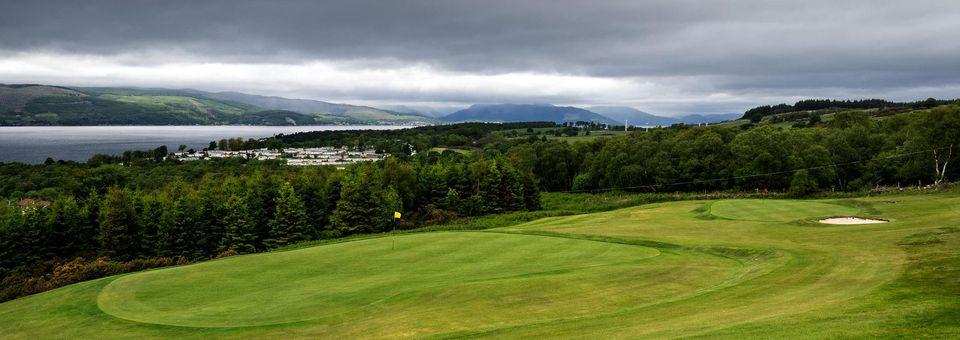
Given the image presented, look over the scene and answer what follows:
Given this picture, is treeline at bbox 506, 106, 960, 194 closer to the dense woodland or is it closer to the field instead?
the dense woodland

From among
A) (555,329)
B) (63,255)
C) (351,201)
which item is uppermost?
(555,329)

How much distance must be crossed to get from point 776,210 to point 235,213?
A: 49.7m

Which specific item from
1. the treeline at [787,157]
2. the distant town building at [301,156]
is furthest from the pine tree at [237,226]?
the distant town building at [301,156]

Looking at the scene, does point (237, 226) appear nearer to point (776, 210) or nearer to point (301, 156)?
point (776, 210)

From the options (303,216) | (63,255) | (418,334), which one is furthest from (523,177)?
A: (418,334)

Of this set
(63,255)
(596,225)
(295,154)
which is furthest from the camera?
(295,154)

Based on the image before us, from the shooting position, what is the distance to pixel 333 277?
25.1 metres

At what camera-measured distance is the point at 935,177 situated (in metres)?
64.8

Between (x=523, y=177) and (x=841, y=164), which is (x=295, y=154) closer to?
(x=523, y=177)

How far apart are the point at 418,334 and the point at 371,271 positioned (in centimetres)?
1040

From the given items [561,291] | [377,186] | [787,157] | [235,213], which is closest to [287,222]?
[235,213]

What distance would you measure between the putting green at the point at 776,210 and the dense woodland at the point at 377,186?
988 inches

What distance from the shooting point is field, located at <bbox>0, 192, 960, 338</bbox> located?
14500mm

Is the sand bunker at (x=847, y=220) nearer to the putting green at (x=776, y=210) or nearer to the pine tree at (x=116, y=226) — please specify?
the putting green at (x=776, y=210)
